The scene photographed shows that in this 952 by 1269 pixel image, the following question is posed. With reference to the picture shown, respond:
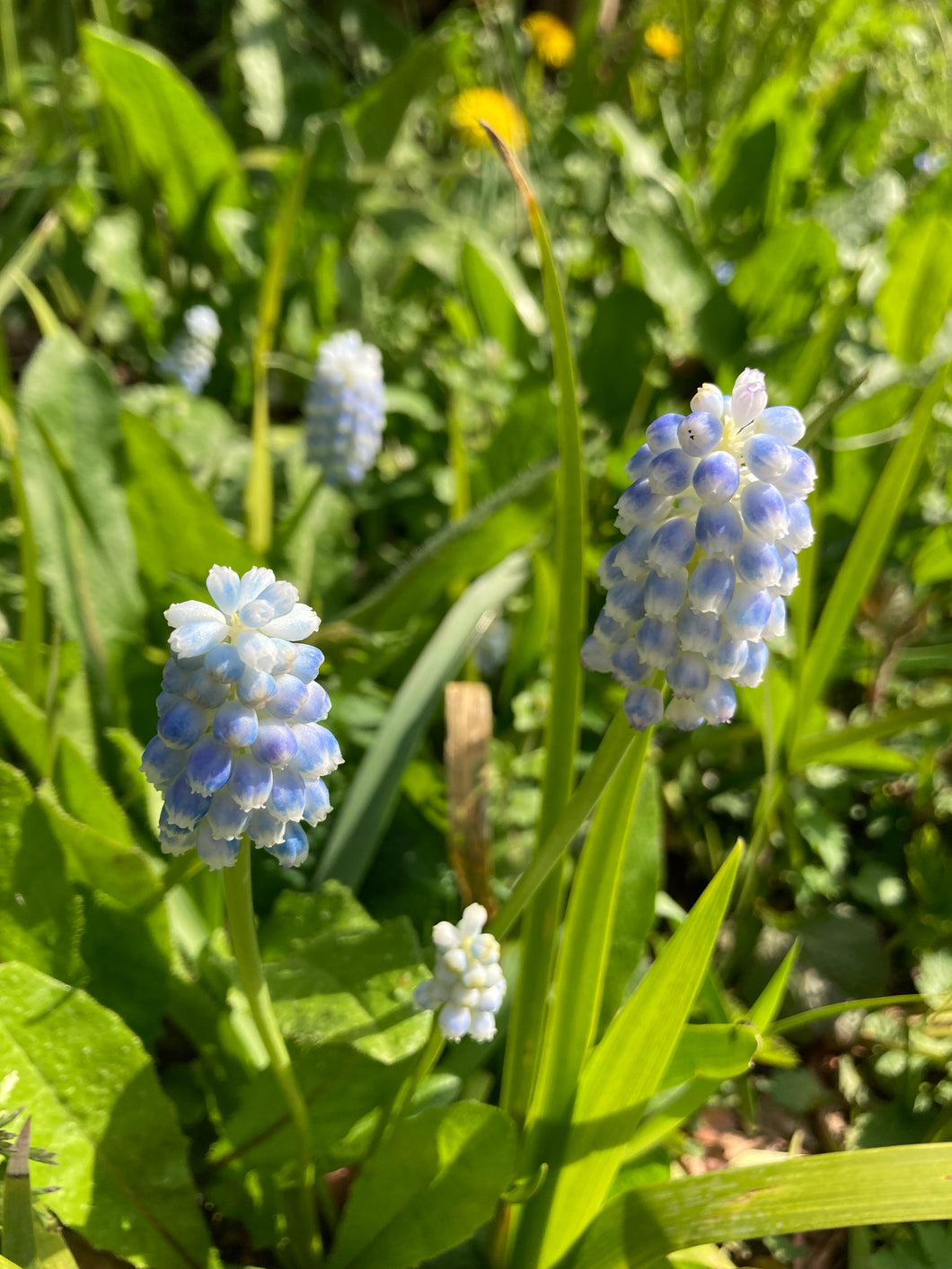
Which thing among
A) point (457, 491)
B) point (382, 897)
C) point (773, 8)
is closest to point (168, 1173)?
point (382, 897)

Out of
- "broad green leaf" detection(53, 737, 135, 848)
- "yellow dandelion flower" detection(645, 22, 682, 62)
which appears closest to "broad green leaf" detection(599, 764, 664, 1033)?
"broad green leaf" detection(53, 737, 135, 848)

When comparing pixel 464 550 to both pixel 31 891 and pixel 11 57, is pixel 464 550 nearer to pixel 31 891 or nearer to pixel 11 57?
pixel 31 891

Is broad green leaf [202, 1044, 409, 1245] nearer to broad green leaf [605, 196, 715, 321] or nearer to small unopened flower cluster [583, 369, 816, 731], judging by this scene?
small unopened flower cluster [583, 369, 816, 731]

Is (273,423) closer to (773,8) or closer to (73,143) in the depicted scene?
(73,143)

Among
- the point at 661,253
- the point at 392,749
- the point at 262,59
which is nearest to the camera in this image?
the point at 392,749

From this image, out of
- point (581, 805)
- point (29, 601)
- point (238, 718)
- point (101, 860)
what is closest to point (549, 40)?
point (29, 601)

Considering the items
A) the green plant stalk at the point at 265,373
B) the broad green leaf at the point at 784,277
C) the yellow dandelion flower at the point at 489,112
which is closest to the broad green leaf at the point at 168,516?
the green plant stalk at the point at 265,373
